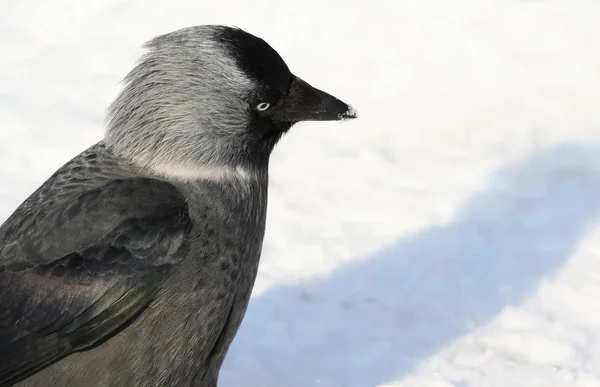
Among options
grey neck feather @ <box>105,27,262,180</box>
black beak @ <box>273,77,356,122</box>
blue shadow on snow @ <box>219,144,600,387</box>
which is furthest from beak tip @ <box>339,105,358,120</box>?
blue shadow on snow @ <box>219,144,600,387</box>

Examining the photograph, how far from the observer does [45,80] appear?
9094 millimetres

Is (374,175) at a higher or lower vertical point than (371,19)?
lower

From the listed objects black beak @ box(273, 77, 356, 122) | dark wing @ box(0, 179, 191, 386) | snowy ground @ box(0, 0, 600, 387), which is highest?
snowy ground @ box(0, 0, 600, 387)

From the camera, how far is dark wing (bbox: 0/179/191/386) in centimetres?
454

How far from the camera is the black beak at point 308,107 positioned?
16.7 feet

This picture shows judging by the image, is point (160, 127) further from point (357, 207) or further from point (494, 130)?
point (494, 130)

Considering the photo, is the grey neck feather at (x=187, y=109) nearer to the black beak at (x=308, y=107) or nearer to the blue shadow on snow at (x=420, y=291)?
the black beak at (x=308, y=107)

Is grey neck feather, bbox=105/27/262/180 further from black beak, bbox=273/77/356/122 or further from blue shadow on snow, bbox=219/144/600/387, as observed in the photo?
blue shadow on snow, bbox=219/144/600/387

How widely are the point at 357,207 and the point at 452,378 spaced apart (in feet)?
6.55

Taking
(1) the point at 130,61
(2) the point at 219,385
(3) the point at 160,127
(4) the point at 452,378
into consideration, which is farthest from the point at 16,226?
(1) the point at 130,61

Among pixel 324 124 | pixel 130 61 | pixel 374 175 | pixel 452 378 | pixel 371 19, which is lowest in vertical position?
pixel 452 378

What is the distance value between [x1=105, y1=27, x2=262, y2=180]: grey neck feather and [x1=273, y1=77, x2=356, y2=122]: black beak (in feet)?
→ 0.67

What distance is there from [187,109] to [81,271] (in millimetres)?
900

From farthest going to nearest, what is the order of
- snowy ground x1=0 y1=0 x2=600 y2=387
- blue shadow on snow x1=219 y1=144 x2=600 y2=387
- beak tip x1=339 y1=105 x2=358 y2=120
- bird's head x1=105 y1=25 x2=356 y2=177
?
1. snowy ground x1=0 y1=0 x2=600 y2=387
2. blue shadow on snow x1=219 y1=144 x2=600 y2=387
3. beak tip x1=339 y1=105 x2=358 y2=120
4. bird's head x1=105 y1=25 x2=356 y2=177
